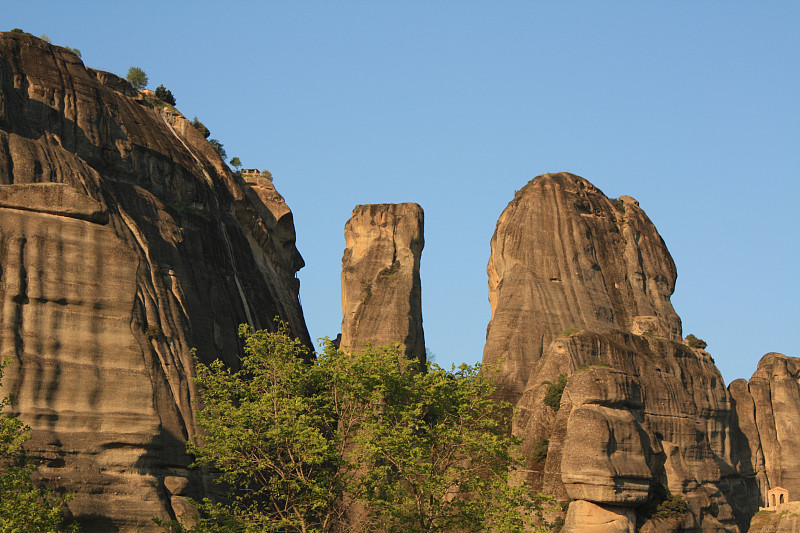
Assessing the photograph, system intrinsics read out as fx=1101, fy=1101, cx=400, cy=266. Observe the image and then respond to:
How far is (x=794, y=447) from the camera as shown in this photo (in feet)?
337

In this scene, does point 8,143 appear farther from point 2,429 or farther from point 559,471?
point 559,471

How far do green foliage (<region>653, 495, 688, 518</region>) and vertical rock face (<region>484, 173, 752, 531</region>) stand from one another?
0.58 m

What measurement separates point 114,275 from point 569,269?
2256 inches

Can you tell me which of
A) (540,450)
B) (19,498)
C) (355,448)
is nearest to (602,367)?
(540,450)

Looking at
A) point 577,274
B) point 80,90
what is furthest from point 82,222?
point 577,274

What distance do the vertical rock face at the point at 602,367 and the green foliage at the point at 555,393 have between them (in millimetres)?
134

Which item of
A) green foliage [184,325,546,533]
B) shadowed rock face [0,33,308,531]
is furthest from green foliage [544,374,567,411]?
green foliage [184,325,546,533]

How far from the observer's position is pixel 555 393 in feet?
228

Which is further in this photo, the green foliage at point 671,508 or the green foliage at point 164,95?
the green foliage at point 164,95

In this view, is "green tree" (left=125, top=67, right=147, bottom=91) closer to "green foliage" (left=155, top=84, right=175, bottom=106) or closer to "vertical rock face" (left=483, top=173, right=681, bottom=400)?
"green foliage" (left=155, top=84, right=175, bottom=106)

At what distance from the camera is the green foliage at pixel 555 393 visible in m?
69.0

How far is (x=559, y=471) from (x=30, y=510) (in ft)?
121

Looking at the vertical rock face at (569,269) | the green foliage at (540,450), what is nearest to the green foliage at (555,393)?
the green foliage at (540,450)

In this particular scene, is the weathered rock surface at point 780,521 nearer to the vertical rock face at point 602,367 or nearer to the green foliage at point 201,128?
the vertical rock face at point 602,367
